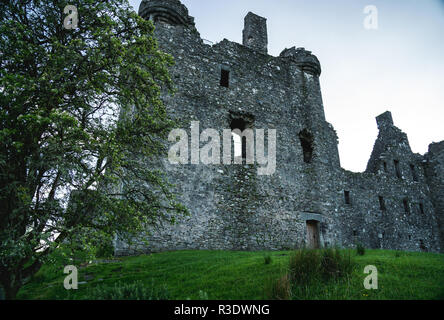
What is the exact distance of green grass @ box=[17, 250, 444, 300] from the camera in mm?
5098

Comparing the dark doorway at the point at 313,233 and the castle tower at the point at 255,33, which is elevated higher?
the castle tower at the point at 255,33

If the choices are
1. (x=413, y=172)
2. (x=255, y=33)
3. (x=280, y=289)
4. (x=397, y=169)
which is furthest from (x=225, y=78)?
(x=413, y=172)

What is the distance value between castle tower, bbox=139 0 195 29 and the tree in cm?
732

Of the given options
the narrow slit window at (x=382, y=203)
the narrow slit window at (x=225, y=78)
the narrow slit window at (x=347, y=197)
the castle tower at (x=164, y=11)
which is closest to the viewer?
the castle tower at (x=164, y=11)

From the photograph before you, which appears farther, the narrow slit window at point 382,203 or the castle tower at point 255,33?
the narrow slit window at point 382,203

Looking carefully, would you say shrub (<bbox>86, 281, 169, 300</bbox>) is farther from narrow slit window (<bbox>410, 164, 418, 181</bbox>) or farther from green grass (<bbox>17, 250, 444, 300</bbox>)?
narrow slit window (<bbox>410, 164, 418, 181</bbox>)

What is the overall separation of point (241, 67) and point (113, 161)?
1099 centimetres

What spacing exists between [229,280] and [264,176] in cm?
805

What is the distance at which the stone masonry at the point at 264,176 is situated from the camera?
39.1ft
